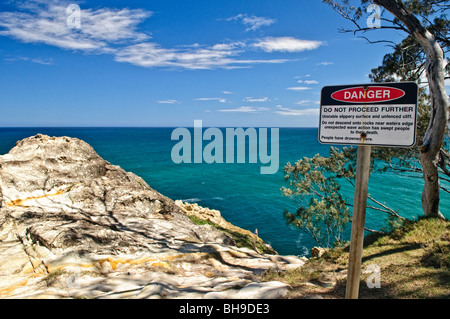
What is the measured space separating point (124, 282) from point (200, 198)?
3334 centimetres

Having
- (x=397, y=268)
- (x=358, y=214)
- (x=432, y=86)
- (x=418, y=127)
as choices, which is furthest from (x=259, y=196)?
(x=358, y=214)

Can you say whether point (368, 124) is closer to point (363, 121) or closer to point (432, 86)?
point (363, 121)

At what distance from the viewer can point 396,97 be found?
2.91 meters

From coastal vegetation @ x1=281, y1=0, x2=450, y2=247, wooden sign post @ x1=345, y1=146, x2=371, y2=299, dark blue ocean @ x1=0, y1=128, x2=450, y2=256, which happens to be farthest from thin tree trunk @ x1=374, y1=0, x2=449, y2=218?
dark blue ocean @ x1=0, y1=128, x2=450, y2=256

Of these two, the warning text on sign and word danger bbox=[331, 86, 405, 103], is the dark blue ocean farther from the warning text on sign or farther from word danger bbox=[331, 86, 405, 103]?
word danger bbox=[331, 86, 405, 103]

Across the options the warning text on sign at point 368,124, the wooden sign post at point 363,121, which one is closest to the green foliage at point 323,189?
the wooden sign post at point 363,121

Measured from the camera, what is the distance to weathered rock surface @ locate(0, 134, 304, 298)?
5.30m

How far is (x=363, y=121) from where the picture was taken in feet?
10.1

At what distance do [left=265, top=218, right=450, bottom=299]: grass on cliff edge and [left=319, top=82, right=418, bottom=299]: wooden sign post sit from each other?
1784 mm

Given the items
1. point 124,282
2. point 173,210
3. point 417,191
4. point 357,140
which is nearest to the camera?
point 357,140

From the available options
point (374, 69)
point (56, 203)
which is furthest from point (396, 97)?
point (374, 69)

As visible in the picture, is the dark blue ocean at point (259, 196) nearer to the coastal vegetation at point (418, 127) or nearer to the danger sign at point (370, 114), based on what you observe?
the coastal vegetation at point (418, 127)

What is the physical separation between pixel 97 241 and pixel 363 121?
6.64 metres
